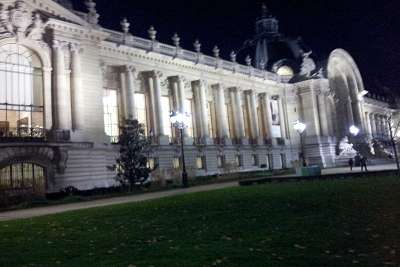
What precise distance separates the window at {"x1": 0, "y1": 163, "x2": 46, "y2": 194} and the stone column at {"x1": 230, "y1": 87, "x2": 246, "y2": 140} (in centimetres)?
3480

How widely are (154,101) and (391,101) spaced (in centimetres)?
9057

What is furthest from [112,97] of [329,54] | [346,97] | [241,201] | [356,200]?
[346,97]

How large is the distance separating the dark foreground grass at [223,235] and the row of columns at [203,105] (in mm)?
26022

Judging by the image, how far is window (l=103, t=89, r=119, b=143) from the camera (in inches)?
1730

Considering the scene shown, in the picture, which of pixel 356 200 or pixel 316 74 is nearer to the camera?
pixel 356 200

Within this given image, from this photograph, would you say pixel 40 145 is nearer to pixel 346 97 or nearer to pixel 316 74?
pixel 316 74

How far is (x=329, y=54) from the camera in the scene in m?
74.6

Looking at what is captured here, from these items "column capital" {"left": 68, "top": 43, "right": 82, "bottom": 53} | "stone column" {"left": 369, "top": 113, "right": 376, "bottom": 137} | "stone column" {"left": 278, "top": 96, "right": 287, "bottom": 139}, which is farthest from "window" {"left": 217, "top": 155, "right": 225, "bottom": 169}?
"stone column" {"left": 369, "top": 113, "right": 376, "bottom": 137}

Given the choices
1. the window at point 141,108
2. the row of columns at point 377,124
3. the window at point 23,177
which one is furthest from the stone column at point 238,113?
the row of columns at point 377,124

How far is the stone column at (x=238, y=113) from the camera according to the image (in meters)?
60.8

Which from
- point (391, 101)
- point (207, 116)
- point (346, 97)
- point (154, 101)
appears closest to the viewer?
point (154, 101)

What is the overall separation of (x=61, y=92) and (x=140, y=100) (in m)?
14.5

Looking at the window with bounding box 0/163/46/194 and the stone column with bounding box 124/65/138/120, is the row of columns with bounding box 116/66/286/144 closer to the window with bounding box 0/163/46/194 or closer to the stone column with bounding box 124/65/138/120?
the stone column with bounding box 124/65/138/120

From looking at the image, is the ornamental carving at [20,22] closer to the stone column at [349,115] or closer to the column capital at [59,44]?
the column capital at [59,44]
